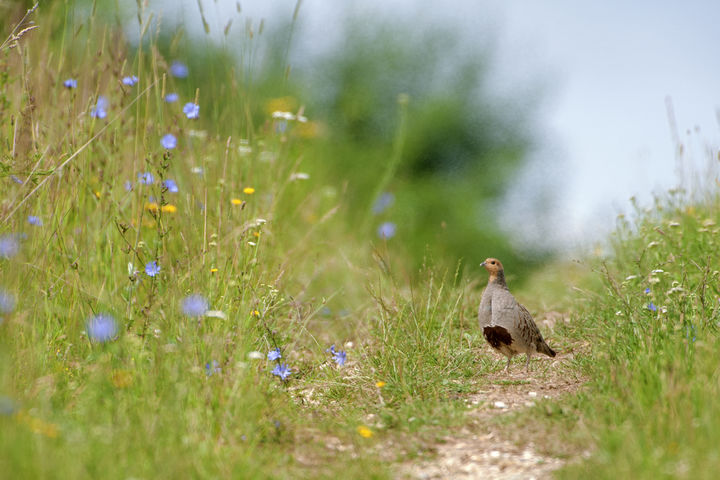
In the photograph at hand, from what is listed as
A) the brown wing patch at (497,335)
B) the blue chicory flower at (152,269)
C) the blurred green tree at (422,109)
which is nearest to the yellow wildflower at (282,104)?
the blurred green tree at (422,109)

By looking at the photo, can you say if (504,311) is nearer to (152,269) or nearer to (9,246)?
(152,269)

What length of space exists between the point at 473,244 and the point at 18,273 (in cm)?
535

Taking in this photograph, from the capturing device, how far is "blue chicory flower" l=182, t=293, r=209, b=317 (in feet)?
9.97

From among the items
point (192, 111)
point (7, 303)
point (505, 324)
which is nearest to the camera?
point (7, 303)

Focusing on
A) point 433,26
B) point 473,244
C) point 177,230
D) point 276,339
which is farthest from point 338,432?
point 433,26

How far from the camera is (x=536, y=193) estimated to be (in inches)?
332

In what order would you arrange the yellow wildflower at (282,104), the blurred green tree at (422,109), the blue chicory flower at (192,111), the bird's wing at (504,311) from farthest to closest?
the blurred green tree at (422,109)
the yellow wildflower at (282,104)
the blue chicory flower at (192,111)
the bird's wing at (504,311)

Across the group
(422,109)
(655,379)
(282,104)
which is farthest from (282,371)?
(422,109)

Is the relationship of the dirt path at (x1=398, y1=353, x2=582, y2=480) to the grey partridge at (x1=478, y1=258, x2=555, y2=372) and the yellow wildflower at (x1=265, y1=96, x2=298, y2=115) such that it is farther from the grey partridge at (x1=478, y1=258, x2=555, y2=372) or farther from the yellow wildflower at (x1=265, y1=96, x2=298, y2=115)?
the yellow wildflower at (x1=265, y1=96, x2=298, y2=115)

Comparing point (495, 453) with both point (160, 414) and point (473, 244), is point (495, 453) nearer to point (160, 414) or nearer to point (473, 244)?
point (160, 414)

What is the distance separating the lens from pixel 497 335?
355cm

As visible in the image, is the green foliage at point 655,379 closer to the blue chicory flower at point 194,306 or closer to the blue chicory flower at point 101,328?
the blue chicory flower at point 194,306

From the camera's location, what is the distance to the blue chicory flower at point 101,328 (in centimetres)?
308

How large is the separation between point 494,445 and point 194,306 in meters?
1.34
